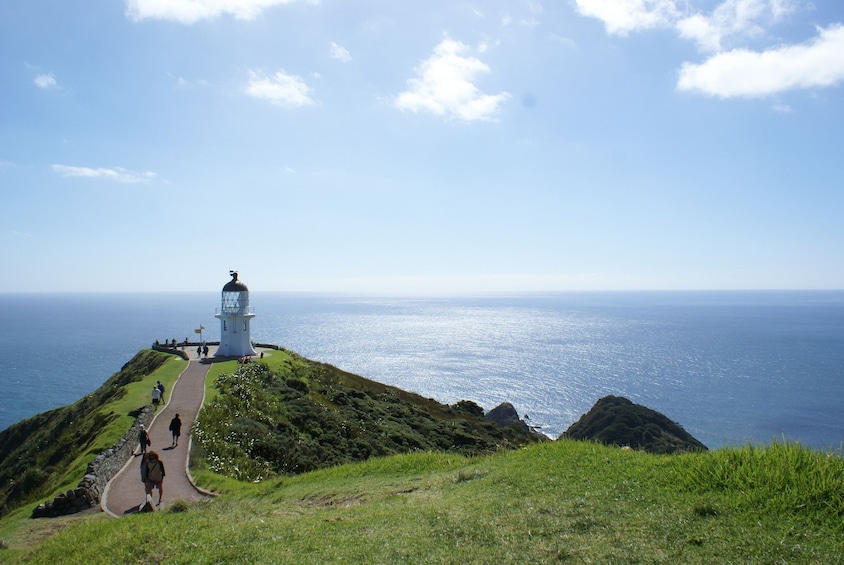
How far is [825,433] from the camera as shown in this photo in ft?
184

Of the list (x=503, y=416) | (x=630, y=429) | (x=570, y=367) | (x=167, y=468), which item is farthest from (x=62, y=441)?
(x=570, y=367)

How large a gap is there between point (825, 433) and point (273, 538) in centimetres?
6882

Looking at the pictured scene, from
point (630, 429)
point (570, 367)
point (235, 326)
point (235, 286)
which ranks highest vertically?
point (235, 286)

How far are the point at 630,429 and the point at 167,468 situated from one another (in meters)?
40.4

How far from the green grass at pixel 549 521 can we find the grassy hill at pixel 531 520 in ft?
0.10

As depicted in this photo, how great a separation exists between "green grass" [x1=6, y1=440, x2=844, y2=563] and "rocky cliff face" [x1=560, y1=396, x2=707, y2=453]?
111 ft

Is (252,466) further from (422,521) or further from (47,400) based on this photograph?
(47,400)

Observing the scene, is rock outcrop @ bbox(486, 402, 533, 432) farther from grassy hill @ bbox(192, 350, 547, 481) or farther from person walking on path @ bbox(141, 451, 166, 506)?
person walking on path @ bbox(141, 451, 166, 506)

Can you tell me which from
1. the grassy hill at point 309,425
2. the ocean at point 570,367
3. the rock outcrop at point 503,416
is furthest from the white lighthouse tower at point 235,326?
the ocean at point 570,367

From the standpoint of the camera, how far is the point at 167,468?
18.1 meters

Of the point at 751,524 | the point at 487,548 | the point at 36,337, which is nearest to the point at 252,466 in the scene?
the point at 487,548

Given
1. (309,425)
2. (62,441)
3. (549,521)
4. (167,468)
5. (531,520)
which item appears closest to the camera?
(549,521)

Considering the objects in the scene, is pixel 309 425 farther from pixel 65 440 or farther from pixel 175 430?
pixel 65 440

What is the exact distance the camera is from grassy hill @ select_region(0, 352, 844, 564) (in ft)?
24.2
